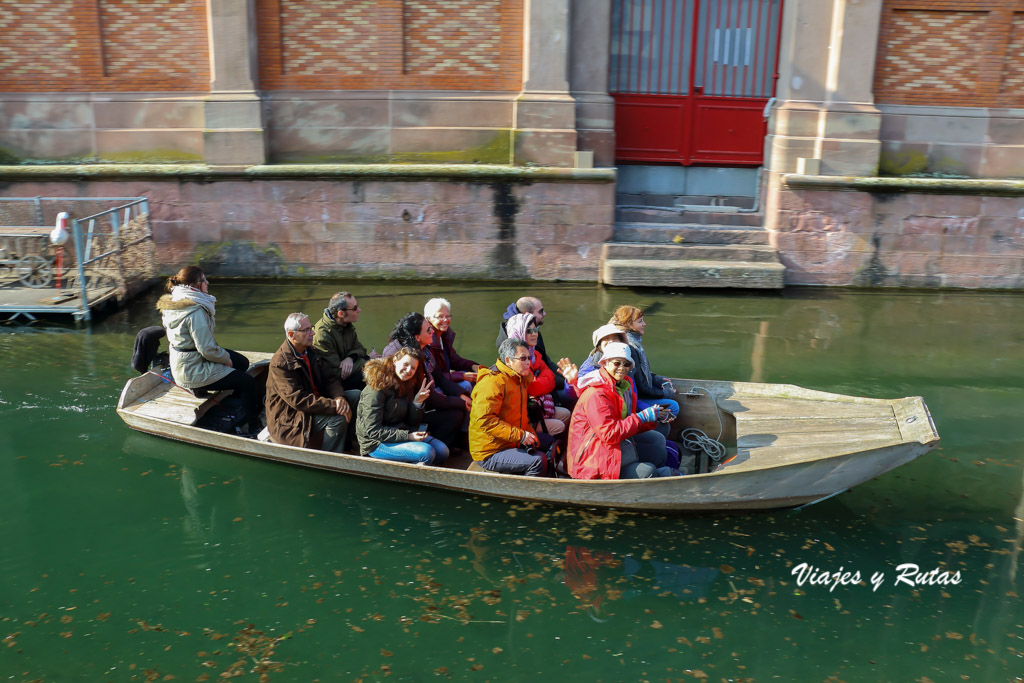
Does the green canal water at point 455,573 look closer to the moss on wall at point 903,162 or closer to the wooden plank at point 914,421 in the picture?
the wooden plank at point 914,421

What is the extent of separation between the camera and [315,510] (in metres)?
6.47

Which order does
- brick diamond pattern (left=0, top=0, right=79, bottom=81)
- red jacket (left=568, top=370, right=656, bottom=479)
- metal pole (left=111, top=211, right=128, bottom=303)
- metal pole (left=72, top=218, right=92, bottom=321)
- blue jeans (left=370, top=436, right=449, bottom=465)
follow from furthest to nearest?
brick diamond pattern (left=0, top=0, right=79, bottom=81)
metal pole (left=111, top=211, right=128, bottom=303)
metal pole (left=72, top=218, right=92, bottom=321)
blue jeans (left=370, top=436, right=449, bottom=465)
red jacket (left=568, top=370, right=656, bottom=479)

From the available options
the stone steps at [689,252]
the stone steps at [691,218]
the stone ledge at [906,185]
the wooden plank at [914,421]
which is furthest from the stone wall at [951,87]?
the wooden plank at [914,421]

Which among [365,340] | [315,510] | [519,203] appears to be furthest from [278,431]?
[519,203]

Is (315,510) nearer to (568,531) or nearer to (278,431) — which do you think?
(278,431)

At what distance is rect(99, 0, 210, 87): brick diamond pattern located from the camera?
40.8 ft

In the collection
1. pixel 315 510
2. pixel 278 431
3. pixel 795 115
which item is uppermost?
pixel 795 115

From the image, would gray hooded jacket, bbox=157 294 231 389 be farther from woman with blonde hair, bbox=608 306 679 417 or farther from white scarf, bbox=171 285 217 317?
woman with blonde hair, bbox=608 306 679 417

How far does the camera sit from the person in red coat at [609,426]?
5.95 metres

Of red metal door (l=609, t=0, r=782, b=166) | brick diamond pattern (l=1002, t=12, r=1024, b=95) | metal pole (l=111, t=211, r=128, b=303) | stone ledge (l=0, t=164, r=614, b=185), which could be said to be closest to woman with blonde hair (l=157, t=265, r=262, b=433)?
metal pole (l=111, t=211, r=128, b=303)

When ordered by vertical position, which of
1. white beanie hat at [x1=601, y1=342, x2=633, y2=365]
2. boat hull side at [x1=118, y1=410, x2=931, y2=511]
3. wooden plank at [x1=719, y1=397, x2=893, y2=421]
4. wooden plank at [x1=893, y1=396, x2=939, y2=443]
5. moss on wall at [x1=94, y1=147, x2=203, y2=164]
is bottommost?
boat hull side at [x1=118, y1=410, x2=931, y2=511]

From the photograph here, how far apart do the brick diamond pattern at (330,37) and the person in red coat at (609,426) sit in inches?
314

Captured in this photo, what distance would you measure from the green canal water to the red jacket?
18.1 inches

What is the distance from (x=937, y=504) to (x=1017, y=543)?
0.59m
